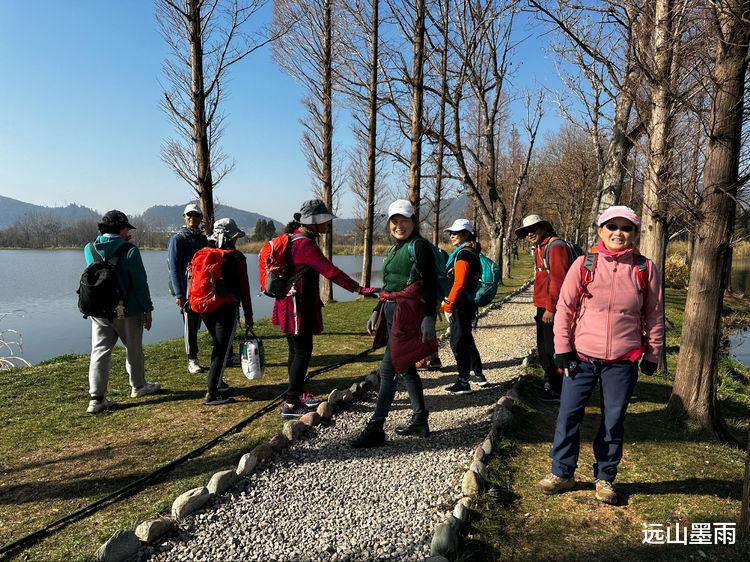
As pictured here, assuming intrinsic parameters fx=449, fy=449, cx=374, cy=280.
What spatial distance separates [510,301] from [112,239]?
1288 cm

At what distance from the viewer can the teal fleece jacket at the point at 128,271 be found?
491cm

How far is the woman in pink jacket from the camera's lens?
3047 millimetres

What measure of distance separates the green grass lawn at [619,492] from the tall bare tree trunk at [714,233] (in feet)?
1.08

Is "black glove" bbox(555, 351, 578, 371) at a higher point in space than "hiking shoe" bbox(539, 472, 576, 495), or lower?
higher

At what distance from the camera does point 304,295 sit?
4.43m

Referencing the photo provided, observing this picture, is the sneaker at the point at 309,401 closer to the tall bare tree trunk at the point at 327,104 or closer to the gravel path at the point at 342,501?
the gravel path at the point at 342,501

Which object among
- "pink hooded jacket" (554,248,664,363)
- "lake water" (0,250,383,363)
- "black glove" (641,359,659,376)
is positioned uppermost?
"pink hooded jacket" (554,248,664,363)

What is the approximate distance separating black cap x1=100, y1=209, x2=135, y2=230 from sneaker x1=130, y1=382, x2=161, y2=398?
1.92 m

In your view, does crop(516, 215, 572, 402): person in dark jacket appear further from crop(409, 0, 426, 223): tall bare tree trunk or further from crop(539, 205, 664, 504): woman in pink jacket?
crop(409, 0, 426, 223): tall bare tree trunk

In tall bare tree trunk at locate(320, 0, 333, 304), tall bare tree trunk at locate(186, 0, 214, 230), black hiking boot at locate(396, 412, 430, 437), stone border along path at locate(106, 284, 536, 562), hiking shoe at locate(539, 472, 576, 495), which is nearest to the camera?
stone border along path at locate(106, 284, 536, 562)

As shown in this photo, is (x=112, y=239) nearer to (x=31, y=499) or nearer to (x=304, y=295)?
(x=304, y=295)

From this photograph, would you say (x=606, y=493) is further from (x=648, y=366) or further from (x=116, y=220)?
(x=116, y=220)

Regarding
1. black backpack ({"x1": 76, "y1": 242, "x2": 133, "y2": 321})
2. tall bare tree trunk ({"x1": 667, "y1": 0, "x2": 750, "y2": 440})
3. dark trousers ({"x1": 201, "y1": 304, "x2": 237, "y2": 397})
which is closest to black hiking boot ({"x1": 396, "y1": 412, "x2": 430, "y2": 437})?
dark trousers ({"x1": 201, "y1": 304, "x2": 237, "y2": 397})

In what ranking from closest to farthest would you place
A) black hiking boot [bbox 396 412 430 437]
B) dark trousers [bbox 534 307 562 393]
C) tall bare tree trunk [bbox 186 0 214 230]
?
black hiking boot [bbox 396 412 430 437] < dark trousers [bbox 534 307 562 393] < tall bare tree trunk [bbox 186 0 214 230]
